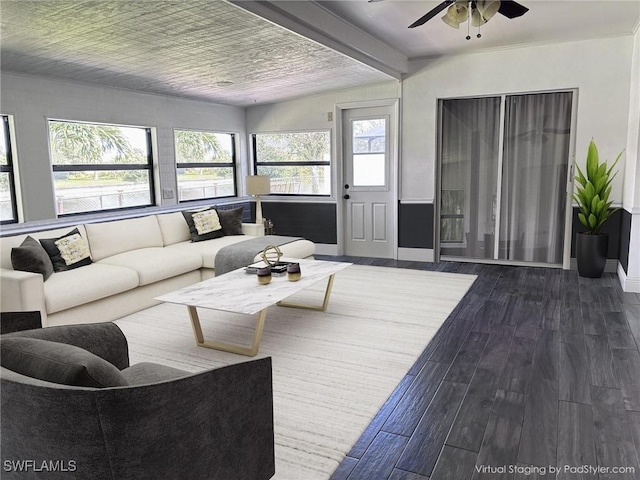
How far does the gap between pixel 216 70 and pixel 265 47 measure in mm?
909

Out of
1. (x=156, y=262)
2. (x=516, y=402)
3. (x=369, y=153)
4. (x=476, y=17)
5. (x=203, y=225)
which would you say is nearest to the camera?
(x=516, y=402)

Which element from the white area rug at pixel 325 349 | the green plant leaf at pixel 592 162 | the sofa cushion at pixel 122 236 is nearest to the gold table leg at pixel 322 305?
the white area rug at pixel 325 349

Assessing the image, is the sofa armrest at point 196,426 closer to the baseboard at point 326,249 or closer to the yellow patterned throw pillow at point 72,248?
the yellow patterned throw pillow at point 72,248

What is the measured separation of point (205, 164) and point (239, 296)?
399 cm

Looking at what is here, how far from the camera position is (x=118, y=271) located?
13.7ft

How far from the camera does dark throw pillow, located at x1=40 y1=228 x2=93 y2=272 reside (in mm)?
4105

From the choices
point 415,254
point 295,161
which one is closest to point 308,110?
point 295,161

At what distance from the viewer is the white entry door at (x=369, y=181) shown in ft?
22.0

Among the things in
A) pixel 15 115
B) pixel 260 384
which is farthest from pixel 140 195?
pixel 260 384

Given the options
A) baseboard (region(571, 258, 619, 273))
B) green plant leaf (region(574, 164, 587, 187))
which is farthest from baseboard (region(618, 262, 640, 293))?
green plant leaf (region(574, 164, 587, 187))

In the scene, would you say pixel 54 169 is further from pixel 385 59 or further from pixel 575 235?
pixel 575 235

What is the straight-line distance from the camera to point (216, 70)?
4.96 meters

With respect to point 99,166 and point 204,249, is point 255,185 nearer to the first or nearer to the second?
point 204,249

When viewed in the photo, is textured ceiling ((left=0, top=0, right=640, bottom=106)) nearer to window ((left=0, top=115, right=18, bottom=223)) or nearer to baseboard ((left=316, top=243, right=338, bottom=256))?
window ((left=0, top=115, right=18, bottom=223))
